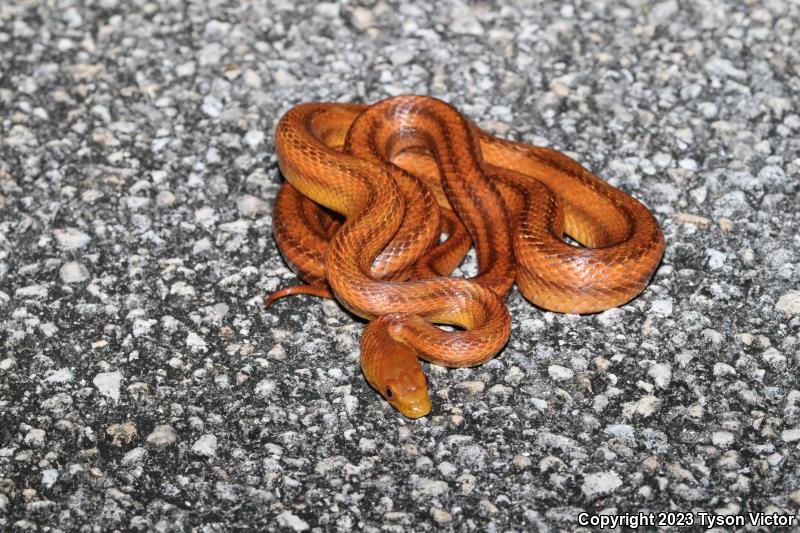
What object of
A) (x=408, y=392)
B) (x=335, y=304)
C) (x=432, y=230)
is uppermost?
(x=432, y=230)

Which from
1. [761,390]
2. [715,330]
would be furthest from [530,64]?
[761,390]

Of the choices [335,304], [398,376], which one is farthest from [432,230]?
[398,376]

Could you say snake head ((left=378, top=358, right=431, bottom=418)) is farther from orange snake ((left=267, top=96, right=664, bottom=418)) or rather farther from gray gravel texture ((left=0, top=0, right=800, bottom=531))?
gray gravel texture ((left=0, top=0, right=800, bottom=531))

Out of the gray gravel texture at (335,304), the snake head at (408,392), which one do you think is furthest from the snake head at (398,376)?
the gray gravel texture at (335,304)

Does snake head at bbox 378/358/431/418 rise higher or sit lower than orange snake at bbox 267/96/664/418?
lower

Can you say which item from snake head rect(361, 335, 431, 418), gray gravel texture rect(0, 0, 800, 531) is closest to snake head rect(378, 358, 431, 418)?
snake head rect(361, 335, 431, 418)

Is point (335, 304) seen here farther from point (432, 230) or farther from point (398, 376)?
point (398, 376)
